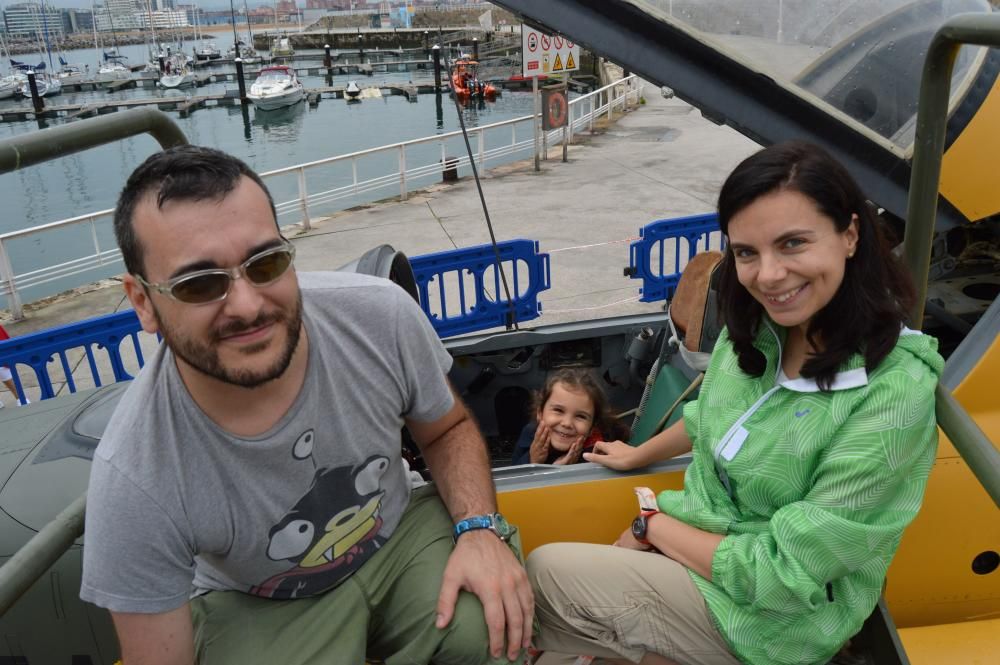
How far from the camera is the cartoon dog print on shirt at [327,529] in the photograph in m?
1.58

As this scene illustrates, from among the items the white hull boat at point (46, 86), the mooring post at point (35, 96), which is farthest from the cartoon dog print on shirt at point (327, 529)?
the white hull boat at point (46, 86)

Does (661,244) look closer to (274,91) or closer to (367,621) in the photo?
(367,621)

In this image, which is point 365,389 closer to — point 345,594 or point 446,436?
point 446,436

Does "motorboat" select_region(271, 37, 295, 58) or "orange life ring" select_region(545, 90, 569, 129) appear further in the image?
"motorboat" select_region(271, 37, 295, 58)

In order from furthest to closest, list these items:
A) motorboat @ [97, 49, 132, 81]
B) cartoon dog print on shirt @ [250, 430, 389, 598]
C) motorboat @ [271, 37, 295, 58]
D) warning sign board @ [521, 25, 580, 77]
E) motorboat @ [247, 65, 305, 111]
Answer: motorboat @ [271, 37, 295, 58] → motorboat @ [97, 49, 132, 81] → motorboat @ [247, 65, 305, 111] → warning sign board @ [521, 25, 580, 77] → cartoon dog print on shirt @ [250, 430, 389, 598]

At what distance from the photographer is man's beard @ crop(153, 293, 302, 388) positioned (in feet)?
4.54

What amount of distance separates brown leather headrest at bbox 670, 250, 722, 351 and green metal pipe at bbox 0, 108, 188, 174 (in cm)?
178

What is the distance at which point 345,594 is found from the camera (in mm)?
1685

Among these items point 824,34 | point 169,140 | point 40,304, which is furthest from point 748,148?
point 169,140

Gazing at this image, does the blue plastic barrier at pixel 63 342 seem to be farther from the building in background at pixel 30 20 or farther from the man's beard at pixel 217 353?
the building in background at pixel 30 20

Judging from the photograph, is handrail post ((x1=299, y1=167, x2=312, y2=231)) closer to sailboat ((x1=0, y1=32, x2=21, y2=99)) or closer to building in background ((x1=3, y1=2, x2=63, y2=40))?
sailboat ((x1=0, y1=32, x2=21, y2=99))

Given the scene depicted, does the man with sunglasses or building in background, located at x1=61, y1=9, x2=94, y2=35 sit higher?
building in background, located at x1=61, y1=9, x2=94, y2=35

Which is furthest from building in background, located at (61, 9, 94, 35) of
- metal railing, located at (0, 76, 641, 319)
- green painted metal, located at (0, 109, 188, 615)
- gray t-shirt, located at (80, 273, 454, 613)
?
gray t-shirt, located at (80, 273, 454, 613)

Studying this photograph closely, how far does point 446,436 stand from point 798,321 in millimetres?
918
